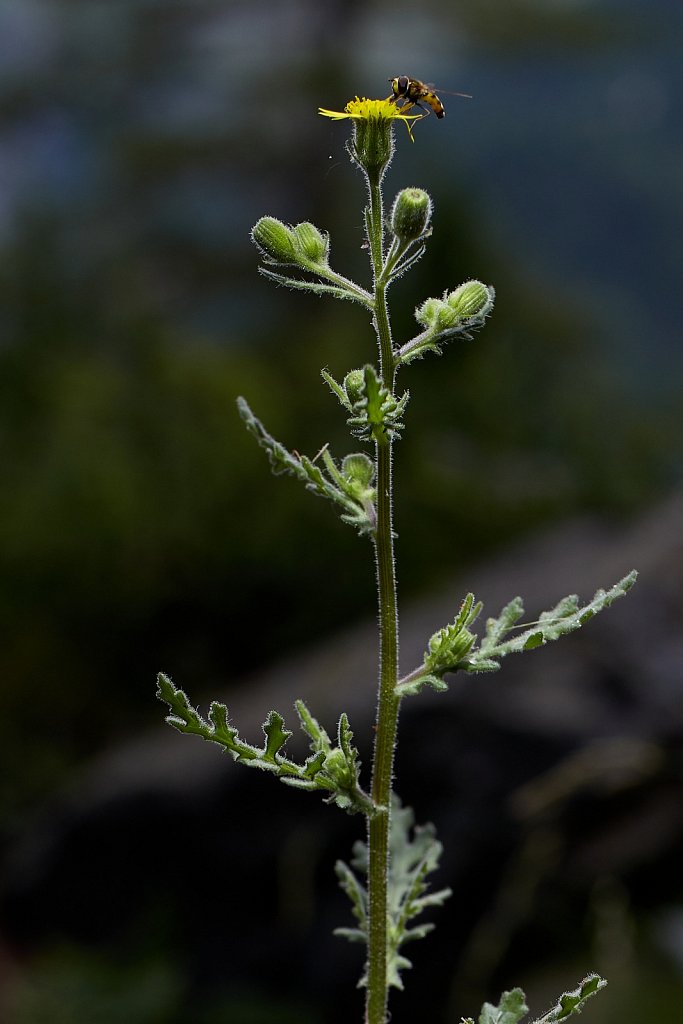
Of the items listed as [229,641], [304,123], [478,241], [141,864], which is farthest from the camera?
[304,123]

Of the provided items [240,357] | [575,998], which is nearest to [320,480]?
[575,998]

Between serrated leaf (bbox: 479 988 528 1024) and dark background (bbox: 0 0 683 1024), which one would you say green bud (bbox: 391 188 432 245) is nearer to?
serrated leaf (bbox: 479 988 528 1024)

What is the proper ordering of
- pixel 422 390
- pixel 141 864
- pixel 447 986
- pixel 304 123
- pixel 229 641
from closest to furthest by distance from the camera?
1. pixel 447 986
2. pixel 141 864
3. pixel 229 641
4. pixel 422 390
5. pixel 304 123

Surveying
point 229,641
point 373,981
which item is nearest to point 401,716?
point 229,641

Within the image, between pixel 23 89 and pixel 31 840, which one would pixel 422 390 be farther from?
pixel 23 89

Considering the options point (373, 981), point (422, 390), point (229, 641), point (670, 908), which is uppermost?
point (422, 390)

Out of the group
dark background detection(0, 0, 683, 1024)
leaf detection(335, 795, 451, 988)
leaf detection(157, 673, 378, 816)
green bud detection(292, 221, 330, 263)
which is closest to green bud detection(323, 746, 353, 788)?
leaf detection(157, 673, 378, 816)
